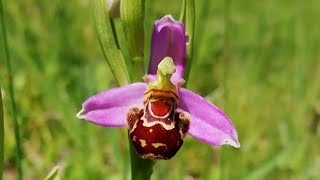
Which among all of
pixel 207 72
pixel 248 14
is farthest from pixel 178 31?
pixel 248 14

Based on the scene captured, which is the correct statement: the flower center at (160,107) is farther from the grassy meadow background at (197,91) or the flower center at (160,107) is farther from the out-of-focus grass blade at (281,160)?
the out-of-focus grass blade at (281,160)

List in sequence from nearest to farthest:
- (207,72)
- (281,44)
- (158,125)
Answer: (158,125) → (207,72) → (281,44)

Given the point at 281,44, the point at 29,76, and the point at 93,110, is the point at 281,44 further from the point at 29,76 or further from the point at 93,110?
the point at 93,110

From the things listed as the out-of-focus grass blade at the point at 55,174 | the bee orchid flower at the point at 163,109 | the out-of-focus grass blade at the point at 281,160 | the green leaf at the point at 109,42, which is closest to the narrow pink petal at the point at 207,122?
the bee orchid flower at the point at 163,109

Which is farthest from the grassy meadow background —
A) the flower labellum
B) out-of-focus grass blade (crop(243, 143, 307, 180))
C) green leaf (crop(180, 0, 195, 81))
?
the flower labellum

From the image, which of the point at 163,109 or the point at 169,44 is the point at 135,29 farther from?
the point at 163,109
